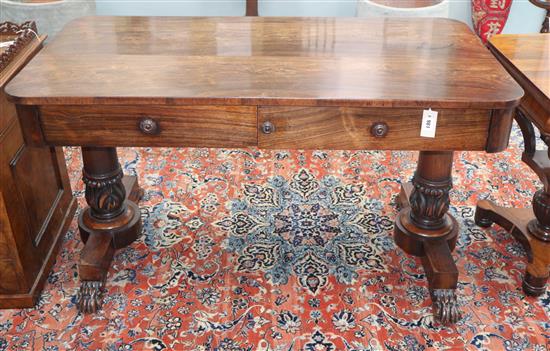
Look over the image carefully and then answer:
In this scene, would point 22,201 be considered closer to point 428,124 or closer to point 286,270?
point 286,270

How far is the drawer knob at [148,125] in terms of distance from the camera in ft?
6.29

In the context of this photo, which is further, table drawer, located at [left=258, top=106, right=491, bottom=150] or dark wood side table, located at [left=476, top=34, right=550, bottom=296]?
dark wood side table, located at [left=476, top=34, right=550, bottom=296]

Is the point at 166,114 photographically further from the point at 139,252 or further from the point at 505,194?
the point at 505,194

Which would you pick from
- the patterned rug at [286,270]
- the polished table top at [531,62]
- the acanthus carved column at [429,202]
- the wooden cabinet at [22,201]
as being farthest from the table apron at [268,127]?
the patterned rug at [286,270]

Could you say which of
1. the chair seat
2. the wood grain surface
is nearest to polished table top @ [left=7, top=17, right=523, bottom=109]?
the chair seat

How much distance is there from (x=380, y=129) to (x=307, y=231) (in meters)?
0.91

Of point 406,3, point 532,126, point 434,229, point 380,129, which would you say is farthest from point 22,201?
point 406,3

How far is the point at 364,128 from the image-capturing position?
1.92 metres

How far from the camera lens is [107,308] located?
229cm

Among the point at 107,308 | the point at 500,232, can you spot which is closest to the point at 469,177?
the point at 500,232

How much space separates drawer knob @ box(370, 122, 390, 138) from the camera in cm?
190

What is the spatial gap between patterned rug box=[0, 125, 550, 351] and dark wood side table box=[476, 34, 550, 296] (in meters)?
0.14

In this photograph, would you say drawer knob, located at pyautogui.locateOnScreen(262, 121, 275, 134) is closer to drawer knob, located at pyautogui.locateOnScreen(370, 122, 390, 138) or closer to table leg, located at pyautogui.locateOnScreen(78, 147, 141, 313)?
drawer knob, located at pyautogui.locateOnScreen(370, 122, 390, 138)

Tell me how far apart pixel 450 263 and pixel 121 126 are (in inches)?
50.2
